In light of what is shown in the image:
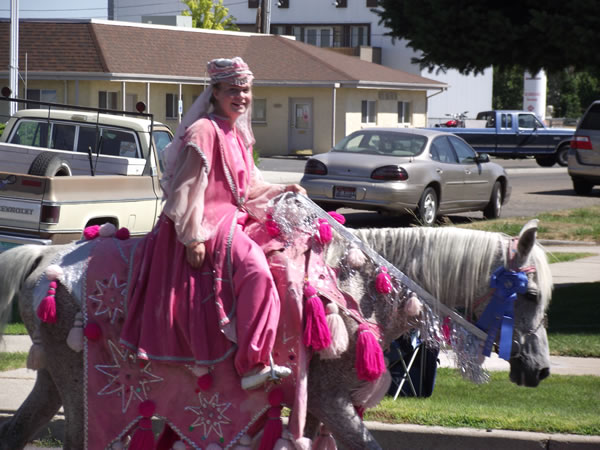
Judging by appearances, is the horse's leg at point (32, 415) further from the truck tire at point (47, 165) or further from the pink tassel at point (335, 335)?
the truck tire at point (47, 165)

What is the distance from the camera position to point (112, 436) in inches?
177

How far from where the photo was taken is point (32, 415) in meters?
4.72

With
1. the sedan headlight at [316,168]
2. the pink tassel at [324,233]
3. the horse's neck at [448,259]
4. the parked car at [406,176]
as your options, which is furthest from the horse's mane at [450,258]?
the sedan headlight at [316,168]

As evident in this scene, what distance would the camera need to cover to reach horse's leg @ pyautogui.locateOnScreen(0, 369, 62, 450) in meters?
4.67

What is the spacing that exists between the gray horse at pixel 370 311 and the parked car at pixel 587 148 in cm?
1780

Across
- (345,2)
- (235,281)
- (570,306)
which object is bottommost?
(570,306)

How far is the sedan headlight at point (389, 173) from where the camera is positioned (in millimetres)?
15156

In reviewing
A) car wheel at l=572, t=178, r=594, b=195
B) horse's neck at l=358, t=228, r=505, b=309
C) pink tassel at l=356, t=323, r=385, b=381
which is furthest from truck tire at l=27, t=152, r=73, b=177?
car wheel at l=572, t=178, r=594, b=195

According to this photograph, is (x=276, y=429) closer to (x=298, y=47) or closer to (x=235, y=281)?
(x=235, y=281)

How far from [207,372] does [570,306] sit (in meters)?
6.30

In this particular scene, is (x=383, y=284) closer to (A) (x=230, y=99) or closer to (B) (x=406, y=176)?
(A) (x=230, y=99)

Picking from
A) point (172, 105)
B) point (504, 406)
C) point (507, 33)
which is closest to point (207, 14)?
point (172, 105)

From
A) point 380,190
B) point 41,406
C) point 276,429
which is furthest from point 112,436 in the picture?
point 380,190

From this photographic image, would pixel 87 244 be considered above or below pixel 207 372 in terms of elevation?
above
